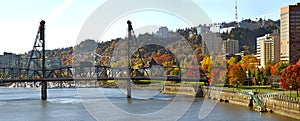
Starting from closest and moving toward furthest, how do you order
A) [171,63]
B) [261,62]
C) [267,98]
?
1. [267,98]
2. [171,63]
3. [261,62]

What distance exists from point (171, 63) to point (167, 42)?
3403 cm

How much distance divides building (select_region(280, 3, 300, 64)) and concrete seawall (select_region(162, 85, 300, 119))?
34795 mm

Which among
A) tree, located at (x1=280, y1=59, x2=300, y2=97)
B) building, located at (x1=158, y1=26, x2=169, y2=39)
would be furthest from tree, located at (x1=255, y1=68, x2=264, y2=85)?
building, located at (x1=158, y1=26, x2=169, y2=39)

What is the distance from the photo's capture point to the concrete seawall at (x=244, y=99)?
28.2 meters

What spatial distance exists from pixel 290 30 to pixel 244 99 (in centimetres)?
5687

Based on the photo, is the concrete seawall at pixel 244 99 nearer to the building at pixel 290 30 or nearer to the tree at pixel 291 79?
the tree at pixel 291 79

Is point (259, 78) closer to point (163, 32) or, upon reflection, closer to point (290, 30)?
point (290, 30)

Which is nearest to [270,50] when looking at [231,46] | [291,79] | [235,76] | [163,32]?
[231,46]

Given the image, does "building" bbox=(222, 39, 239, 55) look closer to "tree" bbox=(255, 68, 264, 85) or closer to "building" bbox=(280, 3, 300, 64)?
"building" bbox=(280, 3, 300, 64)

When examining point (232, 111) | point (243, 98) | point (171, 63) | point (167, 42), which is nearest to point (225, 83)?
point (243, 98)

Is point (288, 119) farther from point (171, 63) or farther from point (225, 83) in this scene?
point (171, 63)

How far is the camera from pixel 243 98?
37.0 meters

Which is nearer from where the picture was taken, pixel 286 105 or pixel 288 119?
pixel 288 119

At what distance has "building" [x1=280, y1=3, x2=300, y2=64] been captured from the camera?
8694 centimetres
